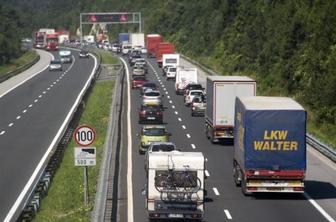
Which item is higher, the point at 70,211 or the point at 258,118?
the point at 258,118

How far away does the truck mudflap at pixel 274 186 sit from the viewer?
29516mm

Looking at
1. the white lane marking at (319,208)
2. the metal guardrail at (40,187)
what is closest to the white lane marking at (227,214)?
the white lane marking at (319,208)

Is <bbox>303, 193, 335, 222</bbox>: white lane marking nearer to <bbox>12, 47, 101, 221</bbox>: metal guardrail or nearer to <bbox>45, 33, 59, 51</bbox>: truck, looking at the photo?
<bbox>12, 47, 101, 221</bbox>: metal guardrail

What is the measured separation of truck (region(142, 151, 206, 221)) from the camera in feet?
81.2

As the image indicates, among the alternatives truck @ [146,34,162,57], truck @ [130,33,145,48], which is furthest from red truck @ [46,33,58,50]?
truck @ [146,34,162,57]

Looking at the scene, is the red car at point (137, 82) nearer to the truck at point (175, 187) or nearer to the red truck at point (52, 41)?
the truck at point (175, 187)

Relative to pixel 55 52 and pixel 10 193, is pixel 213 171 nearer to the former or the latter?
pixel 10 193

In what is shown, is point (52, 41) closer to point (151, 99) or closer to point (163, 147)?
point (151, 99)

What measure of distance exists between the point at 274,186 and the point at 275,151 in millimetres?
1203

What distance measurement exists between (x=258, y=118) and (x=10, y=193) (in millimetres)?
9659

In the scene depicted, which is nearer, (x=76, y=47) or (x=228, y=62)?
(x=228, y=62)

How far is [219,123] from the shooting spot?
44062mm

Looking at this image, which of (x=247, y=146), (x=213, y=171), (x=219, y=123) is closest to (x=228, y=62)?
(x=219, y=123)

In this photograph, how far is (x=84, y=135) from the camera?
25.7 metres
